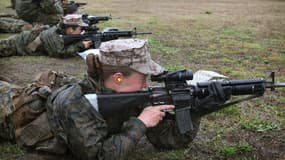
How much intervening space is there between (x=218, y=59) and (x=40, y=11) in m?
5.45

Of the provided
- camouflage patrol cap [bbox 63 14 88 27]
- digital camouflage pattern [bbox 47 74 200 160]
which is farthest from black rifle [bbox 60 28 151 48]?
digital camouflage pattern [bbox 47 74 200 160]

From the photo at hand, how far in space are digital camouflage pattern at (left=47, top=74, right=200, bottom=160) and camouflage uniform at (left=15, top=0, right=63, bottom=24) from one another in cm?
825

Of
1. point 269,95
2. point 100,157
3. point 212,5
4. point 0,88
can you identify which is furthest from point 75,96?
point 212,5

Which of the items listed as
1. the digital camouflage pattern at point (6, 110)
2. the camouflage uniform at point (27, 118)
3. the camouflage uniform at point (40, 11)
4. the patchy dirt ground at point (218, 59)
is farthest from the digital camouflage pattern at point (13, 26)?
the camouflage uniform at point (27, 118)

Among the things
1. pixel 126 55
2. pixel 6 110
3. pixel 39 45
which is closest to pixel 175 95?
pixel 126 55

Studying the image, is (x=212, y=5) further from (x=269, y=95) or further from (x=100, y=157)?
(x=100, y=157)

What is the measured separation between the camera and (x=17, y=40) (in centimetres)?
875

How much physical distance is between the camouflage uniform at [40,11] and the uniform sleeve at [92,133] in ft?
27.6

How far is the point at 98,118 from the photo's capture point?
342cm

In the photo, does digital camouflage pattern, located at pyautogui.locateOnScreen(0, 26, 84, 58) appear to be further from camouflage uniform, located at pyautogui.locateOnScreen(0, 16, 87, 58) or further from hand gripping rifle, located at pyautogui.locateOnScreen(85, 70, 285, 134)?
hand gripping rifle, located at pyautogui.locateOnScreen(85, 70, 285, 134)

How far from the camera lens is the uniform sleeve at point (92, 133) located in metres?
3.38

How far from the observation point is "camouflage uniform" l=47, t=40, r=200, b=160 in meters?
3.32

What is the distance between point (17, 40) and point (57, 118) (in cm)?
555

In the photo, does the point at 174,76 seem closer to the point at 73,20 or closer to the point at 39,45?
the point at 73,20
